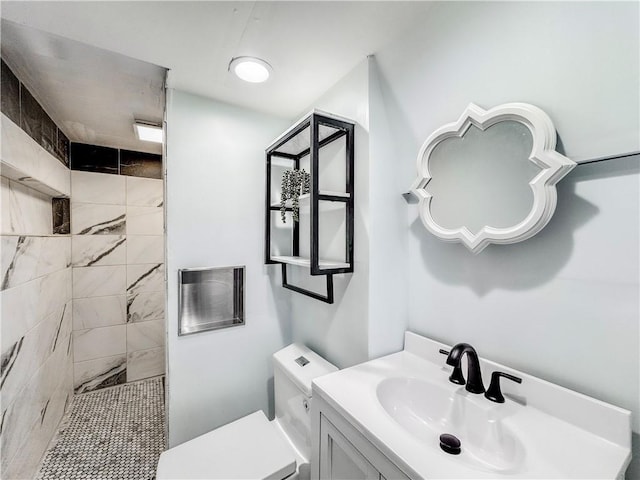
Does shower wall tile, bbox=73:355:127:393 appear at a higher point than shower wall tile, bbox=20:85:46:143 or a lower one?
lower

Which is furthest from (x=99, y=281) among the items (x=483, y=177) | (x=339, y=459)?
(x=483, y=177)

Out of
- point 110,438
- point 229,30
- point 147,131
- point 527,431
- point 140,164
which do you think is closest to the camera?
point 527,431

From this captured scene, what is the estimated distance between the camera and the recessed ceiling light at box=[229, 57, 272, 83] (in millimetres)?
1228

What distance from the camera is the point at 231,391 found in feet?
5.32

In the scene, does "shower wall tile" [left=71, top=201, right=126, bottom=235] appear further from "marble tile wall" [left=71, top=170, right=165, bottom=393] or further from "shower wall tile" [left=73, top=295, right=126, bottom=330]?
"shower wall tile" [left=73, top=295, right=126, bottom=330]

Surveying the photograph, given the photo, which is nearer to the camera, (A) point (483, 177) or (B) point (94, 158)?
(A) point (483, 177)

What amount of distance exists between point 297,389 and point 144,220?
6.88 ft

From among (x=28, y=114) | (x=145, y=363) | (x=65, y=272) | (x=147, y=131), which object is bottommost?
(x=145, y=363)

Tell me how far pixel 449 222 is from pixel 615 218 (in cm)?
→ 42

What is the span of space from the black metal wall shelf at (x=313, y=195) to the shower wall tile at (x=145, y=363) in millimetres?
1726

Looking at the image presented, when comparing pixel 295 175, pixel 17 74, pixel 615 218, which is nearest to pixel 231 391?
pixel 295 175

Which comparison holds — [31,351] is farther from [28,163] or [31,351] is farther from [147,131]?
[147,131]

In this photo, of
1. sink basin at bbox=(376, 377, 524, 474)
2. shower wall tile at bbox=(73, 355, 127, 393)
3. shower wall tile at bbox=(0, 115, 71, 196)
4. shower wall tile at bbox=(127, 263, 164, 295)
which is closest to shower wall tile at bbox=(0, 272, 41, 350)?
shower wall tile at bbox=(0, 115, 71, 196)

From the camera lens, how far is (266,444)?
119 cm
